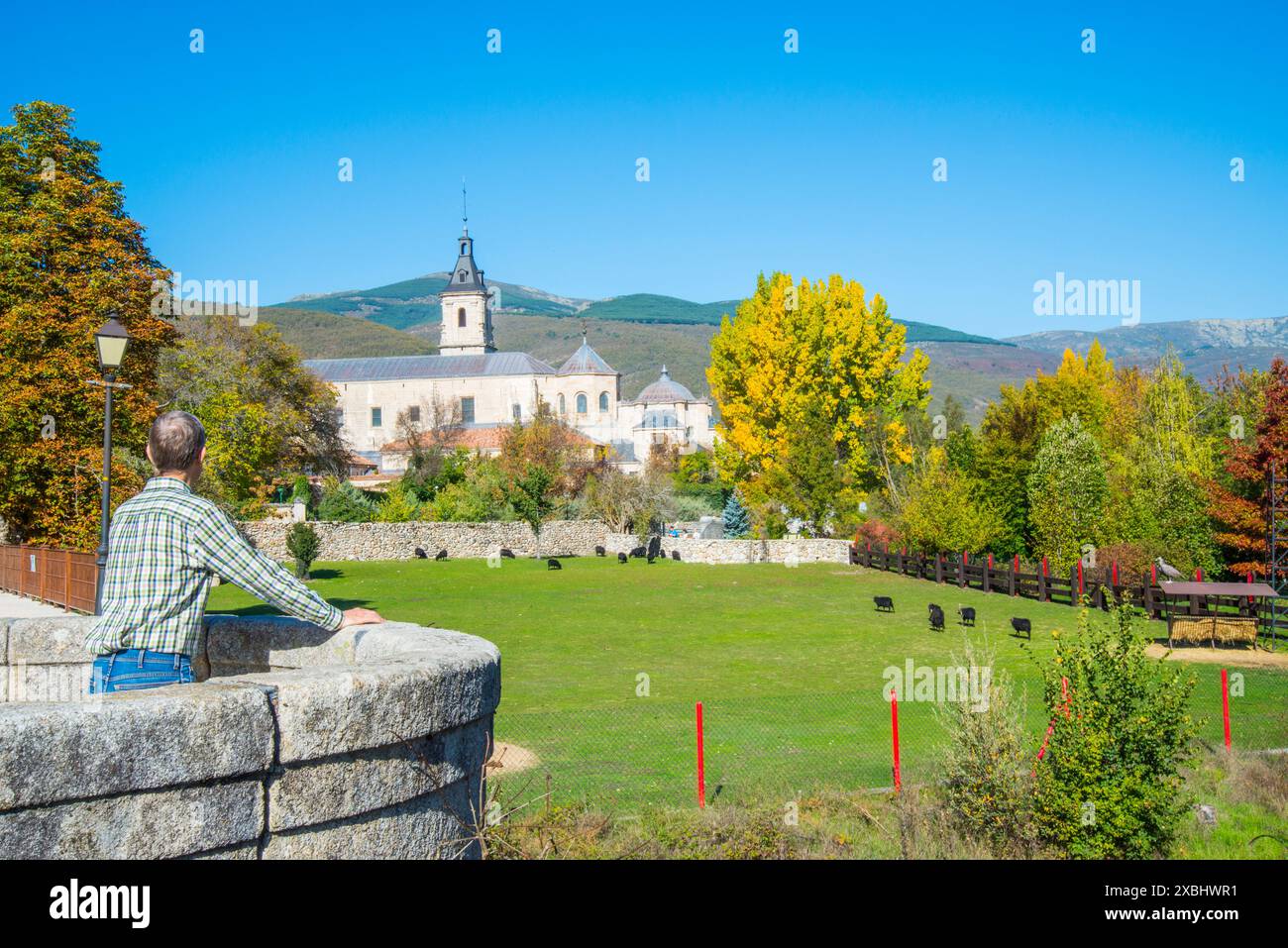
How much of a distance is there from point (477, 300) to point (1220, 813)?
108 meters

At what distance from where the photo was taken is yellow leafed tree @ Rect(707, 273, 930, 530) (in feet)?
146

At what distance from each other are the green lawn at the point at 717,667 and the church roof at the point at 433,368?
6967 centimetres

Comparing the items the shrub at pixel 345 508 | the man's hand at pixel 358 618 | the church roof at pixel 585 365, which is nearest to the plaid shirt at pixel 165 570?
the man's hand at pixel 358 618

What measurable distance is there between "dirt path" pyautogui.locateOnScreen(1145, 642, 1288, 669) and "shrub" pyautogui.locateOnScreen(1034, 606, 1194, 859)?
41.9ft

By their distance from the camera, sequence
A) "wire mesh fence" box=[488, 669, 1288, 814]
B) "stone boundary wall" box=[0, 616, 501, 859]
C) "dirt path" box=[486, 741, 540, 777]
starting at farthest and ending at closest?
"dirt path" box=[486, 741, 540, 777] → "wire mesh fence" box=[488, 669, 1288, 814] → "stone boundary wall" box=[0, 616, 501, 859]

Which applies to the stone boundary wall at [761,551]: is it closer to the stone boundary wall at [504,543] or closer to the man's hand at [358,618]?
the stone boundary wall at [504,543]

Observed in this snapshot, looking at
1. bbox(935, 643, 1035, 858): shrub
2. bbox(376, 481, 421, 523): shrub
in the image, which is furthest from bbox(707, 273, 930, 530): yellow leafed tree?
bbox(935, 643, 1035, 858): shrub

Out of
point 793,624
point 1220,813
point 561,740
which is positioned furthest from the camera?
point 793,624

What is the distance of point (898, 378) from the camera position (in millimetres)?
50031

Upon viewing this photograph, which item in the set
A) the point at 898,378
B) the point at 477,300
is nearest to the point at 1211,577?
the point at 898,378

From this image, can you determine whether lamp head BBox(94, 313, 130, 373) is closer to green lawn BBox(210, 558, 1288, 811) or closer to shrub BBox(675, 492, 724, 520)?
green lawn BBox(210, 558, 1288, 811)

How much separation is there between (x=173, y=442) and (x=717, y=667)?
1542cm

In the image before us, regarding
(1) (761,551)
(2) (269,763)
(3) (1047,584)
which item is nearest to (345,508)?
(1) (761,551)
